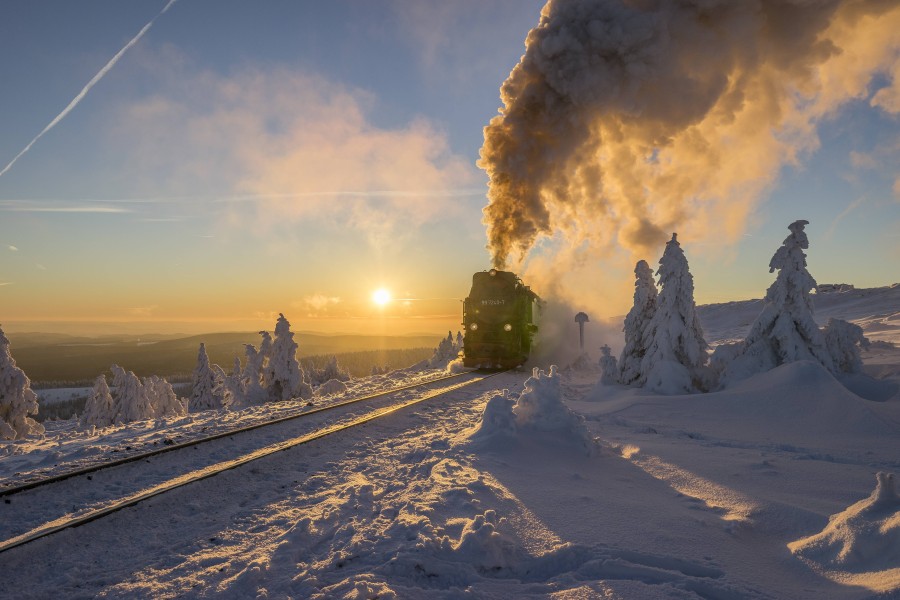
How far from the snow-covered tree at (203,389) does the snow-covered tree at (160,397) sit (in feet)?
5.74

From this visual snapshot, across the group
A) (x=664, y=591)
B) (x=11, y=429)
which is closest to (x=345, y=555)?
(x=664, y=591)

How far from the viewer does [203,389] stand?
40875mm

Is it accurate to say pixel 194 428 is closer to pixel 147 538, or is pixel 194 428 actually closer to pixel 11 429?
pixel 147 538

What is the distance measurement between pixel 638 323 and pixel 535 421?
45.5ft

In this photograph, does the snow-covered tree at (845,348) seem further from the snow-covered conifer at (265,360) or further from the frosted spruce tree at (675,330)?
the snow-covered conifer at (265,360)

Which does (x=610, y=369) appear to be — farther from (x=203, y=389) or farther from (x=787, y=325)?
(x=203, y=389)

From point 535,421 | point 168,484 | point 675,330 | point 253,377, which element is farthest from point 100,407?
point 675,330

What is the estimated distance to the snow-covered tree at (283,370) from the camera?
96.4ft

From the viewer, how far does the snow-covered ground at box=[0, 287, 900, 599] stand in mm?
3912

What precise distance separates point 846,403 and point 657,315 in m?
8.08

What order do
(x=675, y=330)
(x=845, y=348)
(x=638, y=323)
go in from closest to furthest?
(x=845, y=348)
(x=675, y=330)
(x=638, y=323)

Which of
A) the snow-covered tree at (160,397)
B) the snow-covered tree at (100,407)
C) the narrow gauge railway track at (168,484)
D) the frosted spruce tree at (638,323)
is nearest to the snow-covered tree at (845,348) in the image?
the frosted spruce tree at (638,323)

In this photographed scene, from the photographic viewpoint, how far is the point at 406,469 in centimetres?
748

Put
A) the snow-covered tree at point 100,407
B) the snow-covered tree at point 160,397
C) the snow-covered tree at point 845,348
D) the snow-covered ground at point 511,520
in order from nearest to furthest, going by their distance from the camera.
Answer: the snow-covered ground at point 511,520 → the snow-covered tree at point 845,348 → the snow-covered tree at point 100,407 → the snow-covered tree at point 160,397
